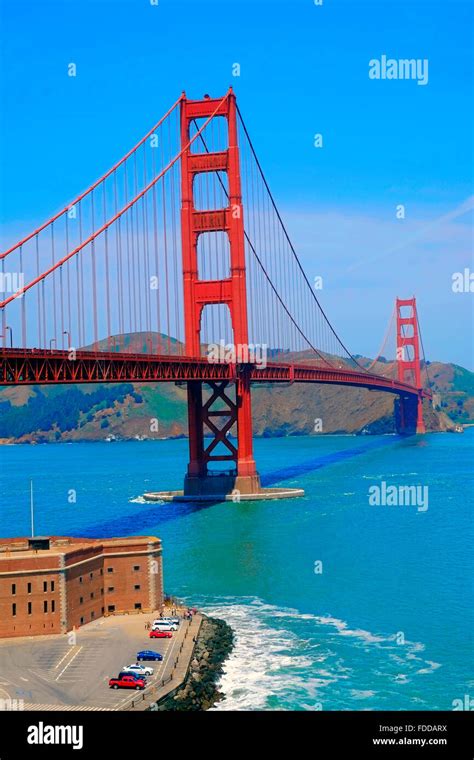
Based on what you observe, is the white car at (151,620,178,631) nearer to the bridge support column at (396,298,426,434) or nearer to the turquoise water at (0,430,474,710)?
the turquoise water at (0,430,474,710)

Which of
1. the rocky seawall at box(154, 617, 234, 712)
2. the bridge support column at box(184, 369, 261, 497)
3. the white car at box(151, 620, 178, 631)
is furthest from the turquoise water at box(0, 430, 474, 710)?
the bridge support column at box(184, 369, 261, 497)

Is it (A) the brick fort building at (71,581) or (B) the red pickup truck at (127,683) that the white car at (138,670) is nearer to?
(B) the red pickup truck at (127,683)

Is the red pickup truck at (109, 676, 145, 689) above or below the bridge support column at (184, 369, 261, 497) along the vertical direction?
below

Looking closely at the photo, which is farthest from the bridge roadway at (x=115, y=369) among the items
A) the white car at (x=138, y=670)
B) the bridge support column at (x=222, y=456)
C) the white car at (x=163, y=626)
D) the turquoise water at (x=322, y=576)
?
the white car at (x=138, y=670)
